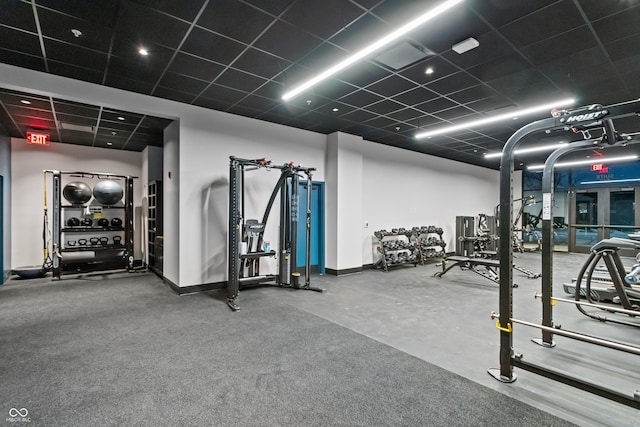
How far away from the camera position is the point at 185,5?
2.94 meters

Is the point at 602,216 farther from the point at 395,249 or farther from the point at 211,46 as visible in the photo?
the point at 211,46

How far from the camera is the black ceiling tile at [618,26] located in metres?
3.02

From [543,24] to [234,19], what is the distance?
323cm

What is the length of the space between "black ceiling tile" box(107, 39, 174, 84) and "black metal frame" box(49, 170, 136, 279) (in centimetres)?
376

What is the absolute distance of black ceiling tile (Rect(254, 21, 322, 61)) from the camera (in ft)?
10.9

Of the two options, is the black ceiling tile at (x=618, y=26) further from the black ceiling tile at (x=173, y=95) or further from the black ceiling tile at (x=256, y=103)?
the black ceiling tile at (x=173, y=95)

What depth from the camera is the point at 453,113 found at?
20.0 feet

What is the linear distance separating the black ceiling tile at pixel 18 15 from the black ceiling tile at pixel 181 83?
4.68 feet

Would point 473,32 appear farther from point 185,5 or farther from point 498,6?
point 185,5

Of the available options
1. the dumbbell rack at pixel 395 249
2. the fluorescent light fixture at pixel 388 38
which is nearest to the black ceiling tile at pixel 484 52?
the fluorescent light fixture at pixel 388 38

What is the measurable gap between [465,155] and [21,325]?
36.4 ft

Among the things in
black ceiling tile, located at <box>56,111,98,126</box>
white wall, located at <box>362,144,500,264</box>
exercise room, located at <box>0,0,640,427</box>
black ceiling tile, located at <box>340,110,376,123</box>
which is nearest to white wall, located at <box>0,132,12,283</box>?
exercise room, located at <box>0,0,640,427</box>

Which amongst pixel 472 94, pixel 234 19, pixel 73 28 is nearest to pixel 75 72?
pixel 73 28

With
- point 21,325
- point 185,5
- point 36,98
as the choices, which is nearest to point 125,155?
point 36,98
